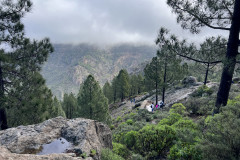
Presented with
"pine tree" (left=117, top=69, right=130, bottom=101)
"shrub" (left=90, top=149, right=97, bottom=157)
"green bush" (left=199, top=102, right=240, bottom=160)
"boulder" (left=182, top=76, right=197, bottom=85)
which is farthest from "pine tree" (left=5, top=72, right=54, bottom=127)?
"pine tree" (left=117, top=69, right=130, bottom=101)

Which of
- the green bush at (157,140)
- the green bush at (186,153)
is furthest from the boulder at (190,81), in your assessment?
the green bush at (186,153)

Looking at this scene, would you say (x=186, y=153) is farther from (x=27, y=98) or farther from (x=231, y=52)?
(x=27, y=98)

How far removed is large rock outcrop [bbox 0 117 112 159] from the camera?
4574mm

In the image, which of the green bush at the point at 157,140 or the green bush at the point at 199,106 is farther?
the green bush at the point at 199,106

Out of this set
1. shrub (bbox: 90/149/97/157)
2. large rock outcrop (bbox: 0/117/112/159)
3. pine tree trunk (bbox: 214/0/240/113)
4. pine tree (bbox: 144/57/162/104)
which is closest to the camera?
large rock outcrop (bbox: 0/117/112/159)

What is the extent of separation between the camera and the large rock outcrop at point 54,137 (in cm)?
457

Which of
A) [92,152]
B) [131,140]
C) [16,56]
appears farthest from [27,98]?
[131,140]

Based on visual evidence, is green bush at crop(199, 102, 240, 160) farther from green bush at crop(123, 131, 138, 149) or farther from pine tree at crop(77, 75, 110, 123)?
pine tree at crop(77, 75, 110, 123)

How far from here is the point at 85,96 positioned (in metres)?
18.5

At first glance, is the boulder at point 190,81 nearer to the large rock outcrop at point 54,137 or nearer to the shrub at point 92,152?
the large rock outcrop at point 54,137

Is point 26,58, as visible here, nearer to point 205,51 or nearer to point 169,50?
point 169,50

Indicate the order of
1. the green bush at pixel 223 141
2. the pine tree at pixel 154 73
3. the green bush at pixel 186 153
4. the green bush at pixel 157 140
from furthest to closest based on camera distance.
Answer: the pine tree at pixel 154 73, the green bush at pixel 157 140, the green bush at pixel 186 153, the green bush at pixel 223 141

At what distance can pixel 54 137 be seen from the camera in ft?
17.7

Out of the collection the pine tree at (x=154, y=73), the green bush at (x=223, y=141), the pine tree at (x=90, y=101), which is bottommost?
the pine tree at (x=90, y=101)
